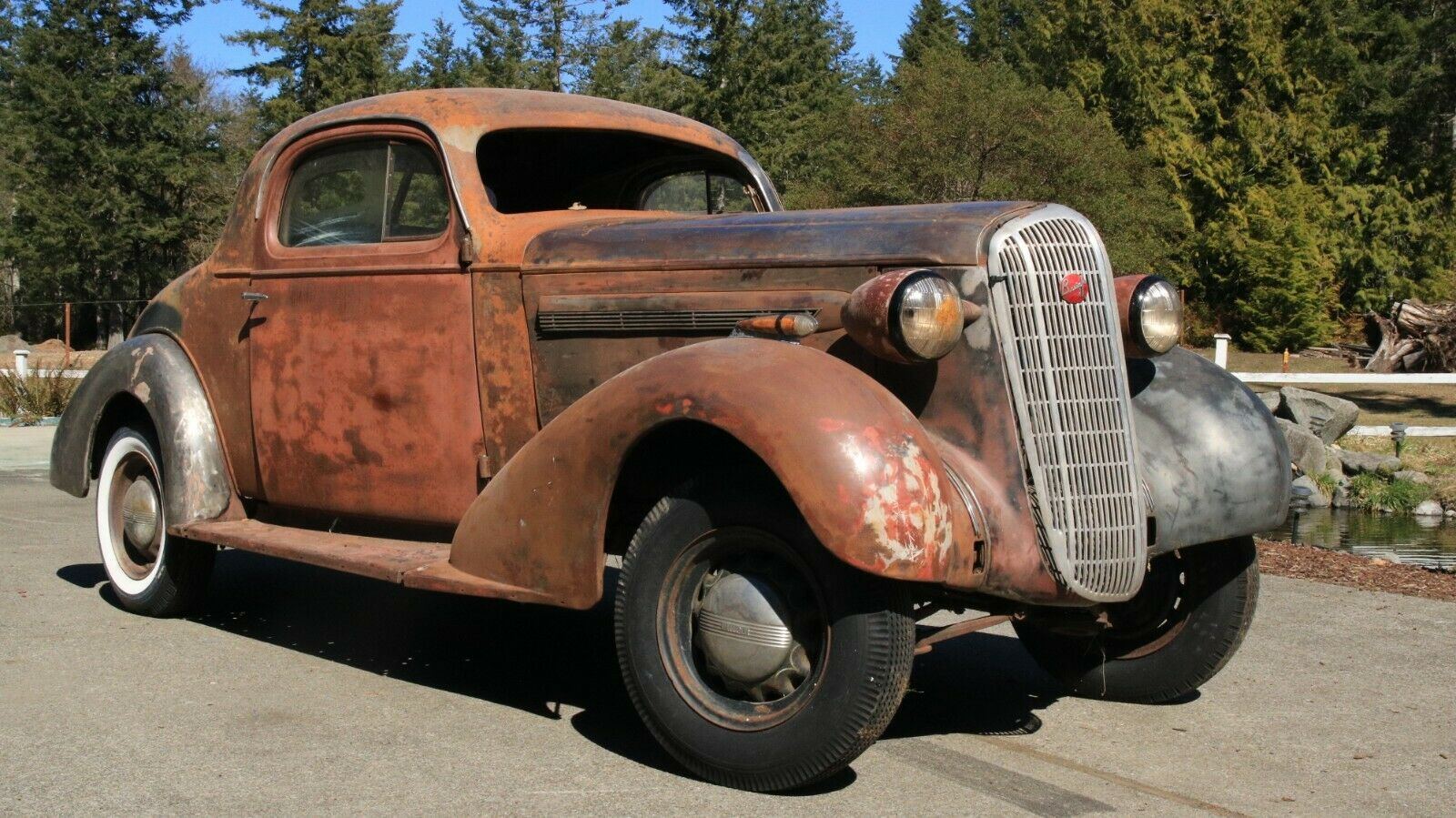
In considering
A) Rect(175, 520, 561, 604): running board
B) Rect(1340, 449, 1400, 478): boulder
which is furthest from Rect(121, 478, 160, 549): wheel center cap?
Rect(1340, 449, 1400, 478): boulder

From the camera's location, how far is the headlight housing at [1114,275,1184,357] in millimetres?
4473

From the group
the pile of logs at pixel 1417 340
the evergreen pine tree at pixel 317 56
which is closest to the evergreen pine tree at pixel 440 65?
the evergreen pine tree at pixel 317 56

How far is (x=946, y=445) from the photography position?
12.6 ft

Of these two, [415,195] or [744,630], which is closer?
[744,630]

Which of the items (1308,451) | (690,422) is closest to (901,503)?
(690,422)

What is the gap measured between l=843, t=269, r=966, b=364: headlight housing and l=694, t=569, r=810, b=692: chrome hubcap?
0.71 meters

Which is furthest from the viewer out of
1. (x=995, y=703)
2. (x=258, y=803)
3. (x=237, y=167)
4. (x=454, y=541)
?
(x=237, y=167)

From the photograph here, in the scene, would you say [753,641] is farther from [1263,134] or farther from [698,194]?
[1263,134]

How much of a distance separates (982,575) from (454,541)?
167 cm

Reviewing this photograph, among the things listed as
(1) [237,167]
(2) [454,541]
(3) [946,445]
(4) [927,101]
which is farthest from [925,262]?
(1) [237,167]

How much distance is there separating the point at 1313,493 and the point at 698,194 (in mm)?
9530

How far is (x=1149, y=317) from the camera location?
447cm

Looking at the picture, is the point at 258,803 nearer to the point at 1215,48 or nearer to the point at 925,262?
the point at 925,262

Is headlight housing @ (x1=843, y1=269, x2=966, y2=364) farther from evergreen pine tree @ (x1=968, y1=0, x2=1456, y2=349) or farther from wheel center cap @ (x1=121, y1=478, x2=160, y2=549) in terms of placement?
evergreen pine tree @ (x1=968, y1=0, x2=1456, y2=349)
